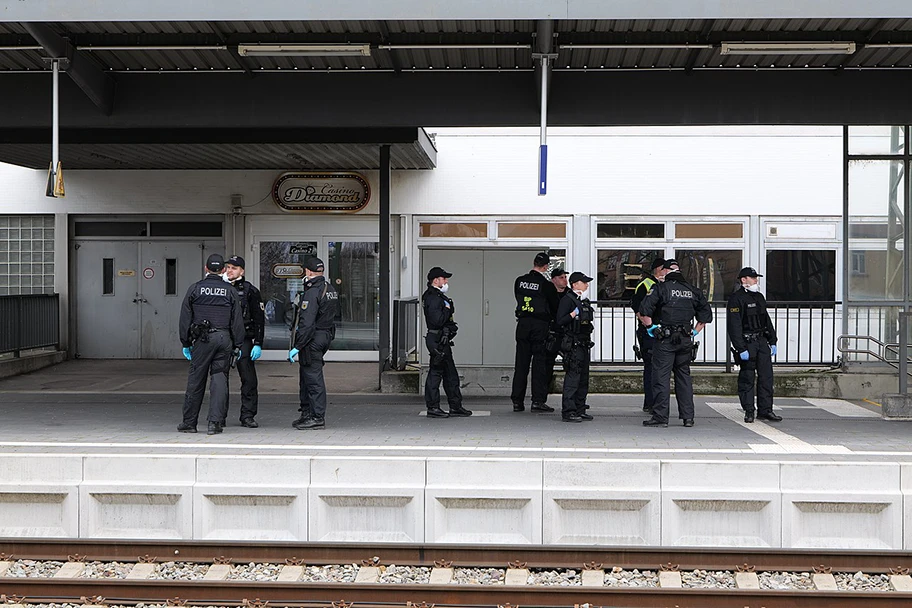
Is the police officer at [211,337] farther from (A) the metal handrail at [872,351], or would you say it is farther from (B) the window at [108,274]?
(B) the window at [108,274]

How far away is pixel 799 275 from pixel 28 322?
538 inches

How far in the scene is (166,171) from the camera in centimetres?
1792

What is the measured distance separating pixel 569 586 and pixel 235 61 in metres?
7.60

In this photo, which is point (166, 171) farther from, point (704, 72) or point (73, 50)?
point (704, 72)

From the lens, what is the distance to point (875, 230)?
44.6 feet

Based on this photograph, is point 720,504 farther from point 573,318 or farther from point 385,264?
point 385,264

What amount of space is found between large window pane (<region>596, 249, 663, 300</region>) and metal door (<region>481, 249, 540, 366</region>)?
5048 mm

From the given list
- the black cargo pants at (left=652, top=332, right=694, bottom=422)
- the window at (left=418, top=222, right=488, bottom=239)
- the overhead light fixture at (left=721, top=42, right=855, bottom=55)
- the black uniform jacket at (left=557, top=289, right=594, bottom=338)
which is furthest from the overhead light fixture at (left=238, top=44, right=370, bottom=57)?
the window at (left=418, top=222, right=488, bottom=239)

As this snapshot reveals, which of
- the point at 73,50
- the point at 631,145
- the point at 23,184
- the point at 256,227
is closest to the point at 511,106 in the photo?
the point at 73,50

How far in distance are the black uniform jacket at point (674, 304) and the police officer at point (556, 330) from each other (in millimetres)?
985

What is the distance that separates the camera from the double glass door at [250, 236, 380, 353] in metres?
17.9

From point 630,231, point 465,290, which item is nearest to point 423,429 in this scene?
point 465,290

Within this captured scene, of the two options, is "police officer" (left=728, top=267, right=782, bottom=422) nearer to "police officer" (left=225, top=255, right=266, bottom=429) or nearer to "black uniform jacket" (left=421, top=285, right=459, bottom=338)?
"black uniform jacket" (left=421, top=285, right=459, bottom=338)

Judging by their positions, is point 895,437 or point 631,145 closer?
point 895,437
